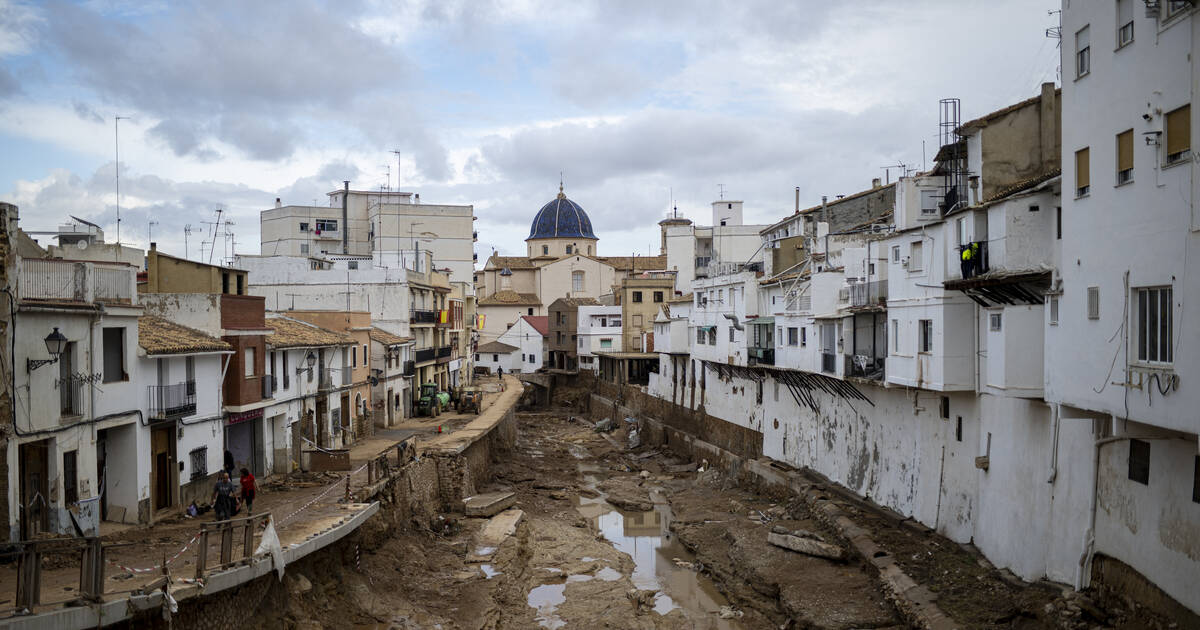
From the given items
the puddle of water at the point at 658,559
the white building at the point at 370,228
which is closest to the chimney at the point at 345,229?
the white building at the point at 370,228

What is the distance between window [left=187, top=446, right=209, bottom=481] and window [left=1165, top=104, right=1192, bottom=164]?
23249mm

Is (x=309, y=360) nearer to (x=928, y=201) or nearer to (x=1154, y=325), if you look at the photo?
(x=928, y=201)

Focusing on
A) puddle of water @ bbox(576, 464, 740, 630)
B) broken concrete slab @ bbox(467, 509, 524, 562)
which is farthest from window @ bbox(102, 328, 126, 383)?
puddle of water @ bbox(576, 464, 740, 630)

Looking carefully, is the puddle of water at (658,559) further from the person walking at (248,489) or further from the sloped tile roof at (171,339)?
the sloped tile roof at (171,339)

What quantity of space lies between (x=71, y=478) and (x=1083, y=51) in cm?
2212

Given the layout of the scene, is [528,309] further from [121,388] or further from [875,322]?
[121,388]

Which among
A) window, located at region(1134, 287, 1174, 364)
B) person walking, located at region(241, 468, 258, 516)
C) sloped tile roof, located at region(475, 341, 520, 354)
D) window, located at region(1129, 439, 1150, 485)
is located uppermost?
window, located at region(1134, 287, 1174, 364)

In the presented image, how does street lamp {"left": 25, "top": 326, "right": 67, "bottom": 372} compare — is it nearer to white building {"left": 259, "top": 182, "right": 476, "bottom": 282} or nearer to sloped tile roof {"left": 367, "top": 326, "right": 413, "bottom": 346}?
sloped tile roof {"left": 367, "top": 326, "right": 413, "bottom": 346}

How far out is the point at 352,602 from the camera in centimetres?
2177

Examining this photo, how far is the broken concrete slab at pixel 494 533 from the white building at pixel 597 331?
41568 mm

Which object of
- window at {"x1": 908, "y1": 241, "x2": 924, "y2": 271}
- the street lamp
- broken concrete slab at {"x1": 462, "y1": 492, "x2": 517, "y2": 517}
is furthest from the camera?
broken concrete slab at {"x1": 462, "y1": 492, "x2": 517, "y2": 517}

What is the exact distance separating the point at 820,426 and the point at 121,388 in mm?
24631

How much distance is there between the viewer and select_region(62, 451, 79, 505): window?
746 inches

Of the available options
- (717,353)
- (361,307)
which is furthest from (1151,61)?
(361,307)
